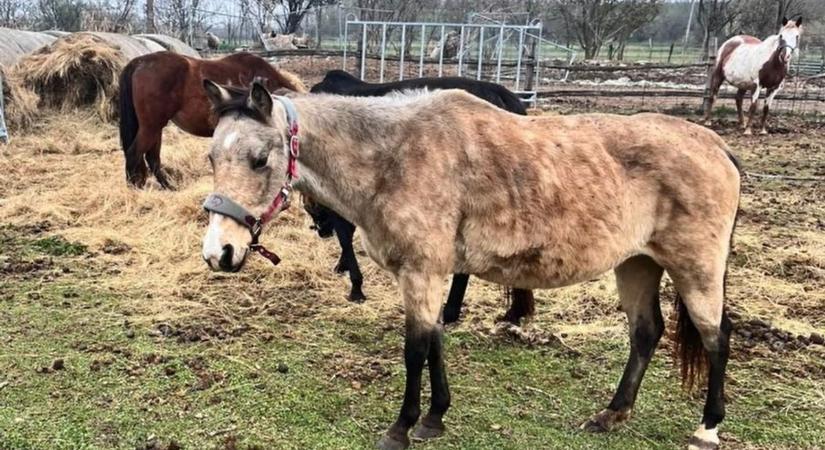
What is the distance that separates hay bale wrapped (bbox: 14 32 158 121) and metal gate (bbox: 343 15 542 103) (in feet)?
14.9

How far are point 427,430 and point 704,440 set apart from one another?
46.6 inches

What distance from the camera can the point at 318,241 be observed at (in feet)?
17.7

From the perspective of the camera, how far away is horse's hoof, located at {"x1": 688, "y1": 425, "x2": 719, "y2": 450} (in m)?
2.74

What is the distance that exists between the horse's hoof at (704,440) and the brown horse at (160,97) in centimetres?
548

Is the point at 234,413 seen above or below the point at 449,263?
below

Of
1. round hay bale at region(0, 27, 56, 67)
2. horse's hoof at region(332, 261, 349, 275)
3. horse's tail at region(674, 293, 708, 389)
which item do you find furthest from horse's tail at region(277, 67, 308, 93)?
round hay bale at region(0, 27, 56, 67)

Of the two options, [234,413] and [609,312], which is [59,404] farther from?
[609,312]

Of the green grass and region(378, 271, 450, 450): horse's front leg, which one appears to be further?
the green grass

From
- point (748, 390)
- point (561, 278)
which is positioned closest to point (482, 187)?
point (561, 278)

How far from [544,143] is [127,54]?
10.2 m

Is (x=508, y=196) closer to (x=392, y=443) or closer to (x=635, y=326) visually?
(x=635, y=326)

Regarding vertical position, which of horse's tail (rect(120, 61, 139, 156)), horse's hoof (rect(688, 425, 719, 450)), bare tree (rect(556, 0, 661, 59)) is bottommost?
horse's hoof (rect(688, 425, 719, 450))

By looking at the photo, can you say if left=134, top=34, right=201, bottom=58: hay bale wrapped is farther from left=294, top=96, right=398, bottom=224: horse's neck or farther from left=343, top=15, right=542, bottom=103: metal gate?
left=294, top=96, right=398, bottom=224: horse's neck

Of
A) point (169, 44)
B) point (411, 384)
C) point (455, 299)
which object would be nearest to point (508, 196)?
point (411, 384)
